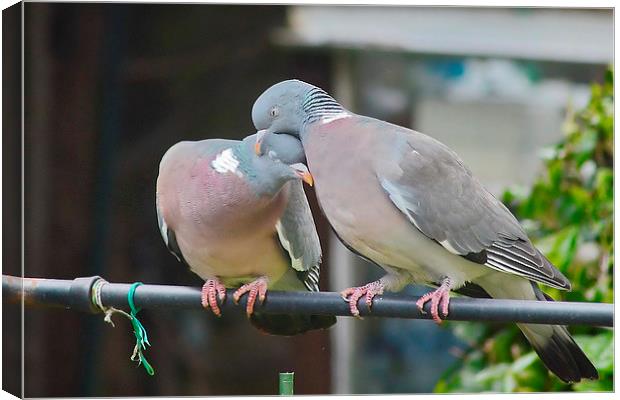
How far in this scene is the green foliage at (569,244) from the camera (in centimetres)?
285

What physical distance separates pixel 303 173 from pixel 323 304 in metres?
0.35

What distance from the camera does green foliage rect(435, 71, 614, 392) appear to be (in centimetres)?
285

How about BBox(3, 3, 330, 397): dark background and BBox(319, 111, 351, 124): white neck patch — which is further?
BBox(3, 3, 330, 397): dark background

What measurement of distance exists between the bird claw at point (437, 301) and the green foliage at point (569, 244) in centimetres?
42

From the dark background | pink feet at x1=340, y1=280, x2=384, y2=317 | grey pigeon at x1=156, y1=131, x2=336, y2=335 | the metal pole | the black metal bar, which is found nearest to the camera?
the black metal bar

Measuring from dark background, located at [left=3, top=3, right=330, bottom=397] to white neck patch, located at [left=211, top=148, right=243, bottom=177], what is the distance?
0.58 feet

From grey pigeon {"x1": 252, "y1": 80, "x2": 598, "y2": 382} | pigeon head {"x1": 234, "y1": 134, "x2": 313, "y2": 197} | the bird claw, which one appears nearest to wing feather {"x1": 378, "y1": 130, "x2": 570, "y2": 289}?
grey pigeon {"x1": 252, "y1": 80, "x2": 598, "y2": 382}

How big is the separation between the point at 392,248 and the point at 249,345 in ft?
5.34

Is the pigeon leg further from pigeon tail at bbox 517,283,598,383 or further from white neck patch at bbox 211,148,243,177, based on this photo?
white neck patch at bbox 211,148,243,177

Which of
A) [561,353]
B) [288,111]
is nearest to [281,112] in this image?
[288,111]

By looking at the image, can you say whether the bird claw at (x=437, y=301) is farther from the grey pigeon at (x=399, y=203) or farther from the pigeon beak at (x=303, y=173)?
the pigeon beak at (x=303, y=173)

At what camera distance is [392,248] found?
252cm

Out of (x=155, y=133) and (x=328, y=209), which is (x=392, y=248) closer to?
(x=328, y=209)

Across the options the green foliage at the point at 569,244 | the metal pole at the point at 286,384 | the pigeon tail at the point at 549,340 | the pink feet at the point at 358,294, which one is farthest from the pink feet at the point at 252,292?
the green foliage at the point at 569,244
